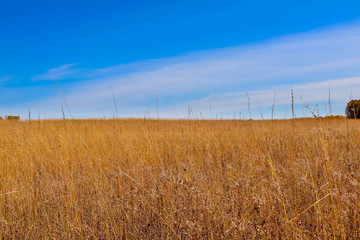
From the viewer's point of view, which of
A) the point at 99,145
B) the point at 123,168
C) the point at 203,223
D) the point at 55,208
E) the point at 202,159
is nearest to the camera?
the point at 203,223

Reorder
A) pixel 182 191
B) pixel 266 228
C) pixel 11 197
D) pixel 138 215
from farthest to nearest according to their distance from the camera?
1. pixel 11 197
2. pixel 182 191
3. pixel 138 215
4. pixel 266 228

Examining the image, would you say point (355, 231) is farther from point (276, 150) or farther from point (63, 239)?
point (276, 150)

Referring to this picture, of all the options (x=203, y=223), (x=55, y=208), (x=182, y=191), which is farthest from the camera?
(x=55, y=208)

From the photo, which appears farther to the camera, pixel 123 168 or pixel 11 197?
pixel 123 168

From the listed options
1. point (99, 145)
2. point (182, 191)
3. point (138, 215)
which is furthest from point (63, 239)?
point (99, 145)

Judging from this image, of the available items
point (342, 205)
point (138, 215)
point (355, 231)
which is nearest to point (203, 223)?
point (138, 215)

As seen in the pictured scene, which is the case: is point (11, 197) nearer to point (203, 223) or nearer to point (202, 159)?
point (203, 223)

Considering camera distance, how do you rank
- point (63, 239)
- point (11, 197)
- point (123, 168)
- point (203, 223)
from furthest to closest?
point (123, 168) → point (11, 197) → point (63, 239) → point (203, 223)

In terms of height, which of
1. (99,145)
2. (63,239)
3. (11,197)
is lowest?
(63,239)

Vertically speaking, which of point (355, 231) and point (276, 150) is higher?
point (276, 150)

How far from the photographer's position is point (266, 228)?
6.35 feet

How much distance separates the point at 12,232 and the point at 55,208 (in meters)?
0.55

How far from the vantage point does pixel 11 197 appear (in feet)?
10.7

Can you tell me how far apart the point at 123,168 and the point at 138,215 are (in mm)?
1842
